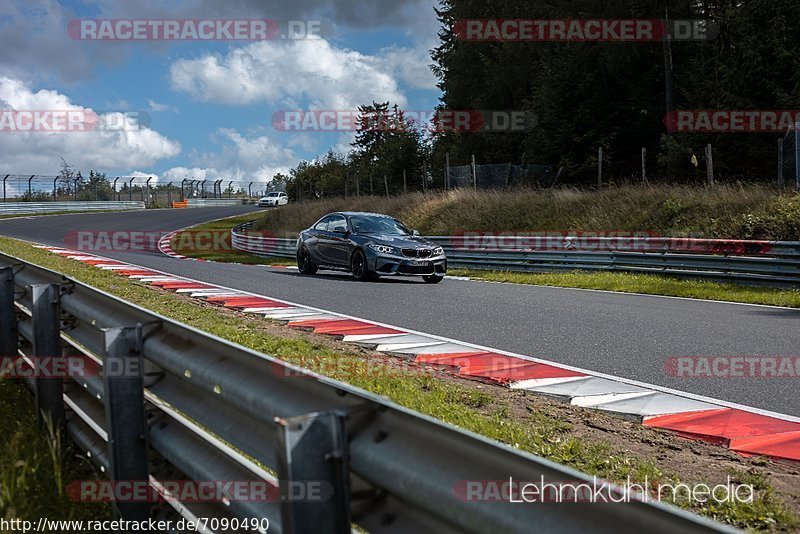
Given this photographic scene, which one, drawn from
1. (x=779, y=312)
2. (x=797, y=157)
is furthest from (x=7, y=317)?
(x=797, y=157)

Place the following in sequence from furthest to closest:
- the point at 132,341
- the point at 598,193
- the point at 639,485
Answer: the point at 598,193, the point at 639,485, the point at 132,341

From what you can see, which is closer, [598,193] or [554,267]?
[554,267]

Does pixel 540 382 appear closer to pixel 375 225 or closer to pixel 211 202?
pixel 375 225

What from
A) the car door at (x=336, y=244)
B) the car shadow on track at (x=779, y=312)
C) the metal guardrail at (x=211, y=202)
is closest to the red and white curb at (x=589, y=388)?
the car shadow on track at (x=779, y=312)

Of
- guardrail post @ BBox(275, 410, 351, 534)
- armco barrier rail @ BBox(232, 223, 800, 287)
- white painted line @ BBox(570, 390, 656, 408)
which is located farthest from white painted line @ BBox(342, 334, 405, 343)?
armco barrier rail @ BBox(232, 223, 800, 287)

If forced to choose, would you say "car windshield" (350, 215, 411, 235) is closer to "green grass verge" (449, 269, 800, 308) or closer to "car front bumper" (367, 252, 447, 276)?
"car front bumper" (367, 252, 447, 276)

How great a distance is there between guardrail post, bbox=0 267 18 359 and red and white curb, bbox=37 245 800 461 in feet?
11.7

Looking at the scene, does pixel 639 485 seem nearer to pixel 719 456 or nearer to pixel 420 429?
pixel 719 456

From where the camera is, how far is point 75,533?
3.26 metres

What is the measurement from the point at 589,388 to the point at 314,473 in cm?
484

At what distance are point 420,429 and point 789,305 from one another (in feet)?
39.2

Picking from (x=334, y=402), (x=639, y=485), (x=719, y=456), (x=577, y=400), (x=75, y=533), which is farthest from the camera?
(x=577, y=400)

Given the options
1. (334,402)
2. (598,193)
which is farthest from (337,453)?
(598,193)

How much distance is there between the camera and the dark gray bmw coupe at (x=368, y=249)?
16016 millimetres
